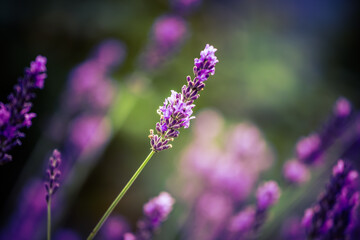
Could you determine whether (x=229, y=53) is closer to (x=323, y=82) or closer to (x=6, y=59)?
(x=323, y=82)

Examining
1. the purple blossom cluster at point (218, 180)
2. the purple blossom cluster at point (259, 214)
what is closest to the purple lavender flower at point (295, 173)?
the purple blossom cluster at point (218, 180)

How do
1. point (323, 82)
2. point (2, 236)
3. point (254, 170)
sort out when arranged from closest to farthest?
point (2, 236) → point (254, 170) → point (323, 82)

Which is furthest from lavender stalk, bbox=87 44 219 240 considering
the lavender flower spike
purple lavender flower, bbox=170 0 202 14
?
purple lavender flower, bbox=170 0 202 14

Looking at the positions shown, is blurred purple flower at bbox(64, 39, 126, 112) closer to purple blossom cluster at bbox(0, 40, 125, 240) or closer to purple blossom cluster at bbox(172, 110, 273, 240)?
purple blossom cluster at bbox(0, 40, 125, 240)

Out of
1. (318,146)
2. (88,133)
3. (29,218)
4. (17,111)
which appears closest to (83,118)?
(88,133)

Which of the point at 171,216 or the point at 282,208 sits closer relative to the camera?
the point at 282,208

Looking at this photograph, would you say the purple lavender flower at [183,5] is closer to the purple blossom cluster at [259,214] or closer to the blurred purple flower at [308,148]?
the blurred purple flower at [308,148]

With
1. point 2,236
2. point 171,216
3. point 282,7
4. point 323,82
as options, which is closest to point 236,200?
point 171,216

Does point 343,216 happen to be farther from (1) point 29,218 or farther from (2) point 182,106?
(1) point 29,218
